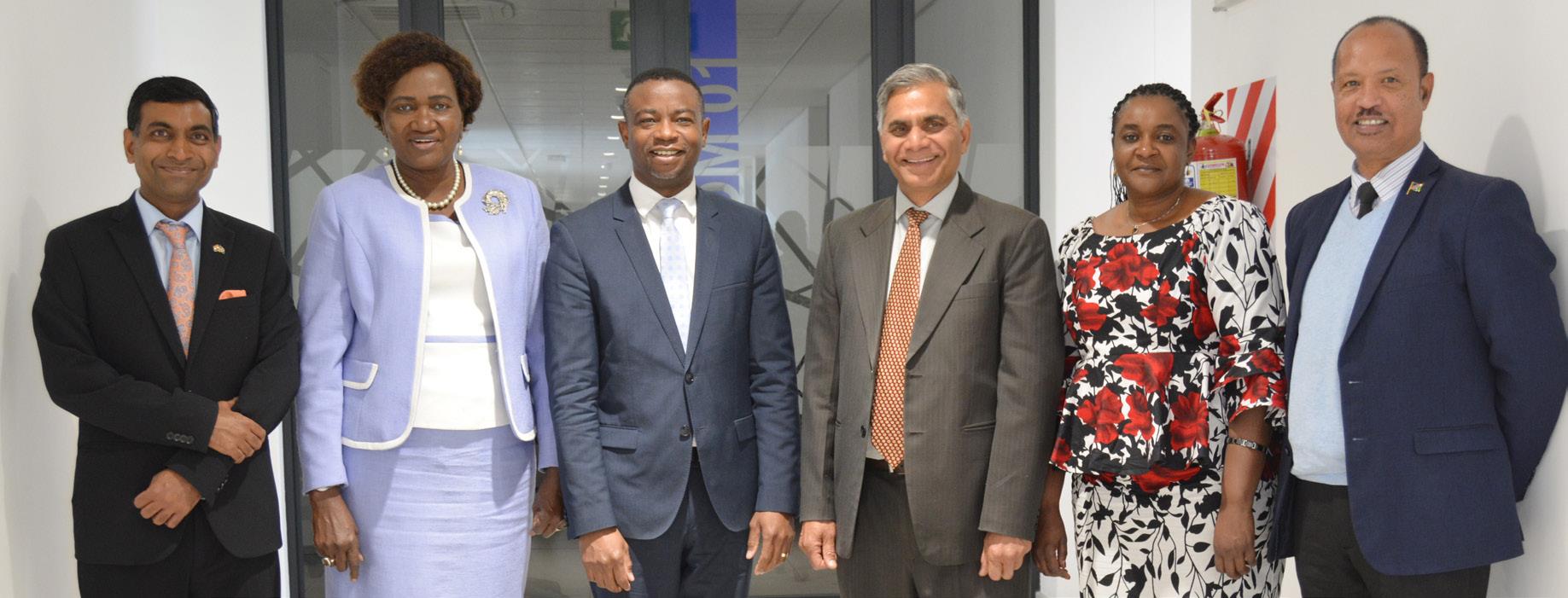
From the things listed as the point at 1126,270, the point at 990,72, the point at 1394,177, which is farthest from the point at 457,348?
the point at 990,72

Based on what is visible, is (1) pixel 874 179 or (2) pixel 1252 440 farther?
(1) pixel 874 179

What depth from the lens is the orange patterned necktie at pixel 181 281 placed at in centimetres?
267

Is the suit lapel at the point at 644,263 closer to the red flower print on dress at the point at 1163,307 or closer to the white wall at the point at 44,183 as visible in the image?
the red flower print on dress at the point at 1163,307

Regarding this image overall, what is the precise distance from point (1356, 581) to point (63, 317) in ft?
9.27

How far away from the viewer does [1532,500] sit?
2277mm

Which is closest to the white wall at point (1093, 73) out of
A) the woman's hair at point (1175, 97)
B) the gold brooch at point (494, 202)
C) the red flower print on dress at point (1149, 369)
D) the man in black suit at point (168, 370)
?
the woman's hair at point (1175, 97)

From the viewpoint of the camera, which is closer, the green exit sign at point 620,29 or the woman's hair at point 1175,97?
the woman's hair at point 1175,97

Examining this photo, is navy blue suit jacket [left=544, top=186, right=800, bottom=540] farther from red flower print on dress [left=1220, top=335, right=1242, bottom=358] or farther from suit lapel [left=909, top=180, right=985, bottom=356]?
red flower print on dress [left=1220, top=335, right=1242, bottom=358]

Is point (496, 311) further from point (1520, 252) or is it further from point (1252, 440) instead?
point (1520, 252)

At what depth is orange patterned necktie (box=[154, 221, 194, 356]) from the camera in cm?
267

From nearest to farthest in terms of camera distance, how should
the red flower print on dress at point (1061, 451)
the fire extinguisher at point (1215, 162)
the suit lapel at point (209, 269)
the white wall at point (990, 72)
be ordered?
the red flower print on dress at point (1061, 451), the suit lapel at point (209, 269), the fire extinguisher at point (1215, 162), the white wall at point (990, 72)

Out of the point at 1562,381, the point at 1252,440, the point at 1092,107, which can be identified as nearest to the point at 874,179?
the point at 1092,107

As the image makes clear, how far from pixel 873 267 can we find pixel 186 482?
5.25 ft

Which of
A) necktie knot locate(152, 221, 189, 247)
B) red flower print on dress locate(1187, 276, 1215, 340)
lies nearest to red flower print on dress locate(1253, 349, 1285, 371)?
red flower print on dress locate(1187, 276, 1215, 340)
